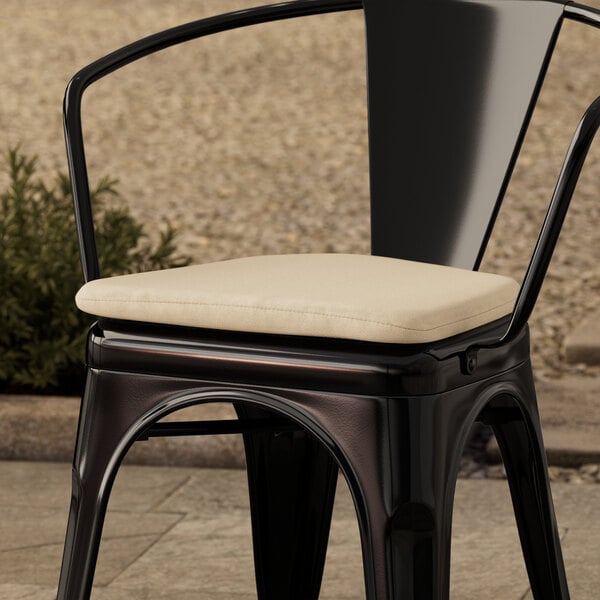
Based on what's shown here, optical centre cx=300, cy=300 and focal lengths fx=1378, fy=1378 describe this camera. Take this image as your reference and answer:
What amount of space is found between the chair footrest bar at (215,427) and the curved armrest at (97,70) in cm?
26

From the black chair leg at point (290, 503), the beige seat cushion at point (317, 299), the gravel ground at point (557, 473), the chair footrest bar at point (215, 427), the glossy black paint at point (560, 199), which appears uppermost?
the glossy black paint at point (560, 199)

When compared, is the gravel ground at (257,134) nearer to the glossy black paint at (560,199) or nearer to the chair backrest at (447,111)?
the chair backrest at (447,111)

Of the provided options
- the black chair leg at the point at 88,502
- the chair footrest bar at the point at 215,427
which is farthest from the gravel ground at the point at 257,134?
the black chair leg at the point at 88,502

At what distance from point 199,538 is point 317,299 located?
1.43 meters

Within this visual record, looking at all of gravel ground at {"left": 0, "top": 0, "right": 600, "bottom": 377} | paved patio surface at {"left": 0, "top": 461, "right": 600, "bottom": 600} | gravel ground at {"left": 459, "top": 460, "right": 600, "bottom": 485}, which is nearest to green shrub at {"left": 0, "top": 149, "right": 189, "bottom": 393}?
paved patio surface at {"left": 0, "top": 461, "right": 600, "bottom": 600}

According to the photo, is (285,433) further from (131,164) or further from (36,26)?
(36,26)

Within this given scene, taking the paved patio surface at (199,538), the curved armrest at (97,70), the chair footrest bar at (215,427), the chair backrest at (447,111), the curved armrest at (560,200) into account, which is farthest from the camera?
the paved patio surface at (199,538)

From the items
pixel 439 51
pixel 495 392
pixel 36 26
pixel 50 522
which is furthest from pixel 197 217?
pixel 36 26

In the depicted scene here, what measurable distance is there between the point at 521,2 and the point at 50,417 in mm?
1800

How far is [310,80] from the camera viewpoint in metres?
9.27

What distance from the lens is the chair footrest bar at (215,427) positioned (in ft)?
6.39

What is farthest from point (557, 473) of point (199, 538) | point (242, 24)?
point (242, 24)

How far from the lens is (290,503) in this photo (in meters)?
2.22

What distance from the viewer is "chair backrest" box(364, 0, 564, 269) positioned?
2.20 meters
